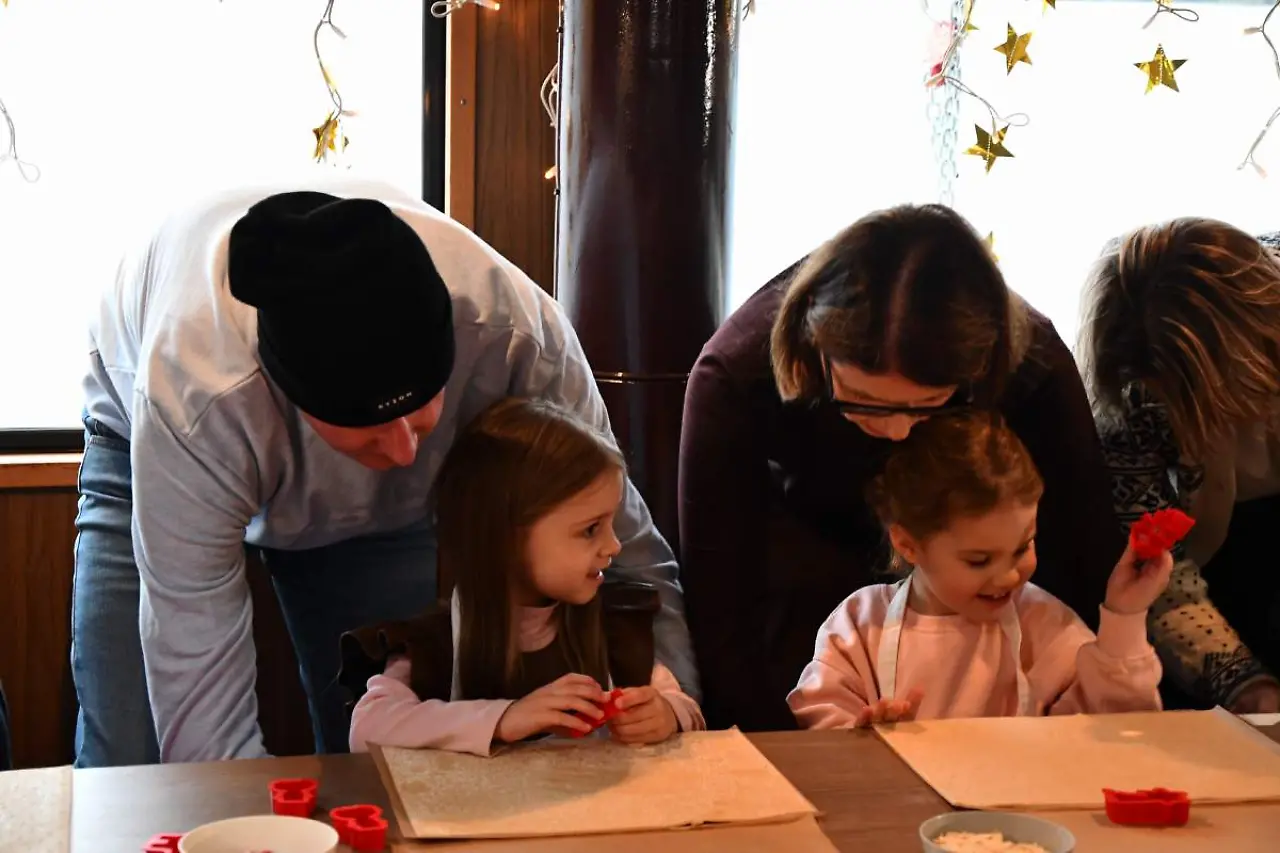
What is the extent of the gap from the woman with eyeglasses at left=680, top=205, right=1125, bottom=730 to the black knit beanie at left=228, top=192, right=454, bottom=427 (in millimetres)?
531

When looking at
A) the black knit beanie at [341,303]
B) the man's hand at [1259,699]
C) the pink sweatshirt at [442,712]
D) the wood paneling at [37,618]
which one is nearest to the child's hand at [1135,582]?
the man's hand at [1259,699]

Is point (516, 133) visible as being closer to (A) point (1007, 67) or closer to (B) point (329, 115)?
(B) point (329, 115)

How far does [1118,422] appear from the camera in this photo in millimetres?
2055

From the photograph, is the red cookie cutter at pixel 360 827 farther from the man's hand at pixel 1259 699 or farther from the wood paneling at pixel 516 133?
the wood paneling at pixel 516 133

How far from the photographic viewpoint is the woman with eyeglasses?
1.70 metres

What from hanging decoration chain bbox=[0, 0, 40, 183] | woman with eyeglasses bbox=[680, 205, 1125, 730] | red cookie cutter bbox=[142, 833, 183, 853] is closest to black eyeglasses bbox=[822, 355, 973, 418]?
woman with eyeglasses bbox=[680, 205, 1125, 730]

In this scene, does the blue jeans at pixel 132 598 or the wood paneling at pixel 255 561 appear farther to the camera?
the wood paneling at pixel 255 561

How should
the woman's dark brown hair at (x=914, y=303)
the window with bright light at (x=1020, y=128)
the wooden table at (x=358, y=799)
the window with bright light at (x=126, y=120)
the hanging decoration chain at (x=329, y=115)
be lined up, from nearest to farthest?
1. the wooden table at (x=358, y=799)
2. the woman's dark brown hair at (x=914, y=303)
3. the hanging decoration chain at (x=329, y=115)
4. the window with bright light at (x=126, y=120)
5. the window with bright light at (x=1020, y=128)

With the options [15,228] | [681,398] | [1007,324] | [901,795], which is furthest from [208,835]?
[15,228]

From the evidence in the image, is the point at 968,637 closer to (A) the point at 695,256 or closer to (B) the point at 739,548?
(B) the point at 739,548

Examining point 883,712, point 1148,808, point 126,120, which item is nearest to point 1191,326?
point 883,712

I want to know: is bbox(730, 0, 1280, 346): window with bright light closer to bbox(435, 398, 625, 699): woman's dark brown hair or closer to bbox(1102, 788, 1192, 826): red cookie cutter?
bbox(435, 398, 625, 699): woman's dark brown hair

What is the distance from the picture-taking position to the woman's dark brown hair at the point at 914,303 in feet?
5.50

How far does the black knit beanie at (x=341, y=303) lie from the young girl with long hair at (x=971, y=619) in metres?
0.67
